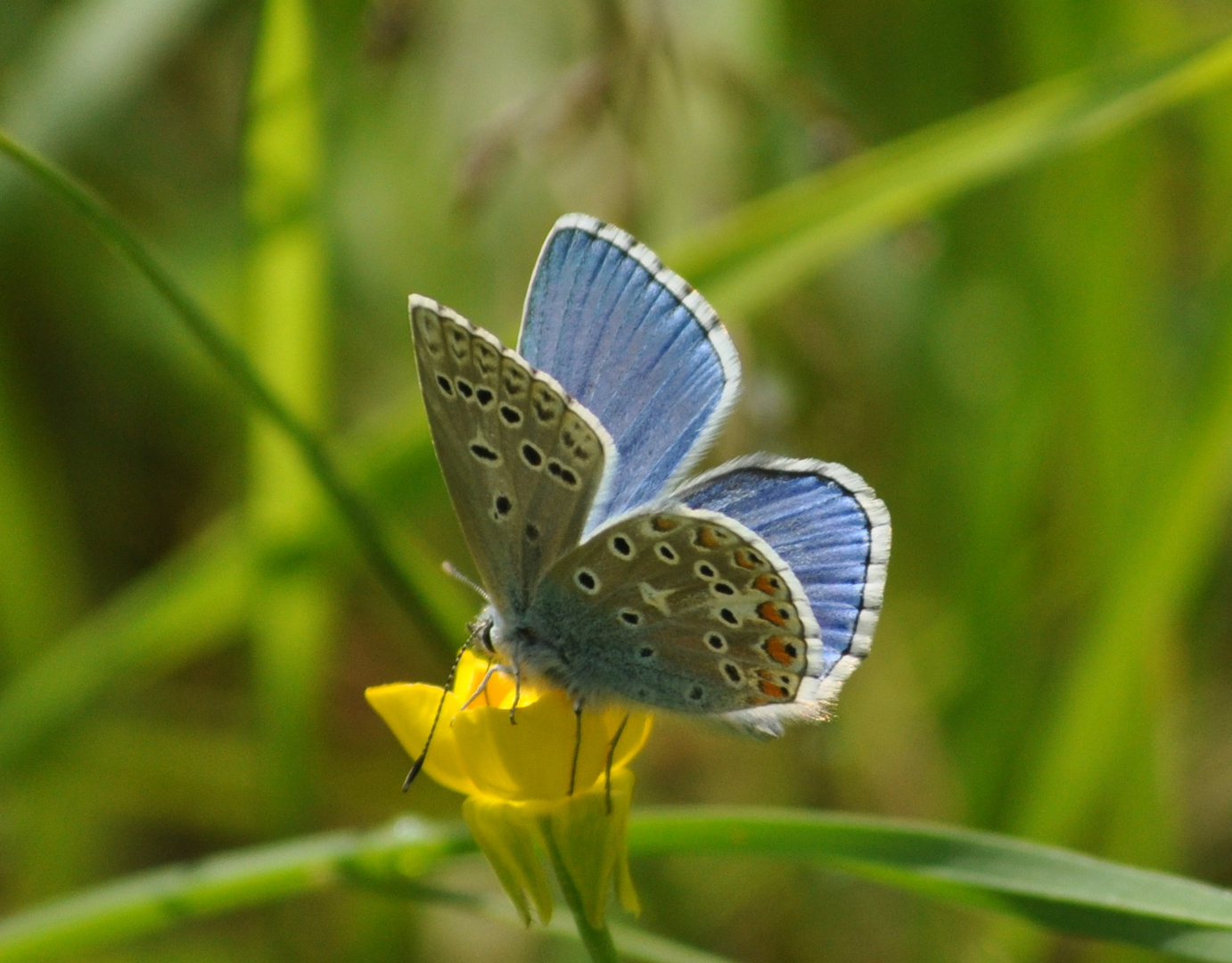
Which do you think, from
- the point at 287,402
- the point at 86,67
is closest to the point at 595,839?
the point at 287,402

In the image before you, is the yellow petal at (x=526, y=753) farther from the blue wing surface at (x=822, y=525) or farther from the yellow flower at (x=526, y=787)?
the blue wing surface at (x=822, y=525)

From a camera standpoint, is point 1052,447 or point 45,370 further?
point 45,370

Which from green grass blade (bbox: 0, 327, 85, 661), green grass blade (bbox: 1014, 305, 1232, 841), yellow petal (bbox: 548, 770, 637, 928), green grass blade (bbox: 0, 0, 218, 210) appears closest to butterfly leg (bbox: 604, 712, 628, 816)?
yellow petal (bbox: 548, 770, 637, 928)

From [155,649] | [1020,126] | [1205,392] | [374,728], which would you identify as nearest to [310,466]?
[155,649]

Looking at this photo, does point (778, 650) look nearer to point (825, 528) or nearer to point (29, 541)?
point (825, 528)

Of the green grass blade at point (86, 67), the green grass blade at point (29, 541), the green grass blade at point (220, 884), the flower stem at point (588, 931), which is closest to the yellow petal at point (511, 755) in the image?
the flower stem at point (588, 931)

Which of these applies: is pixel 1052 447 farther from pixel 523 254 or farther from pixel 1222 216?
pixel 523 254
